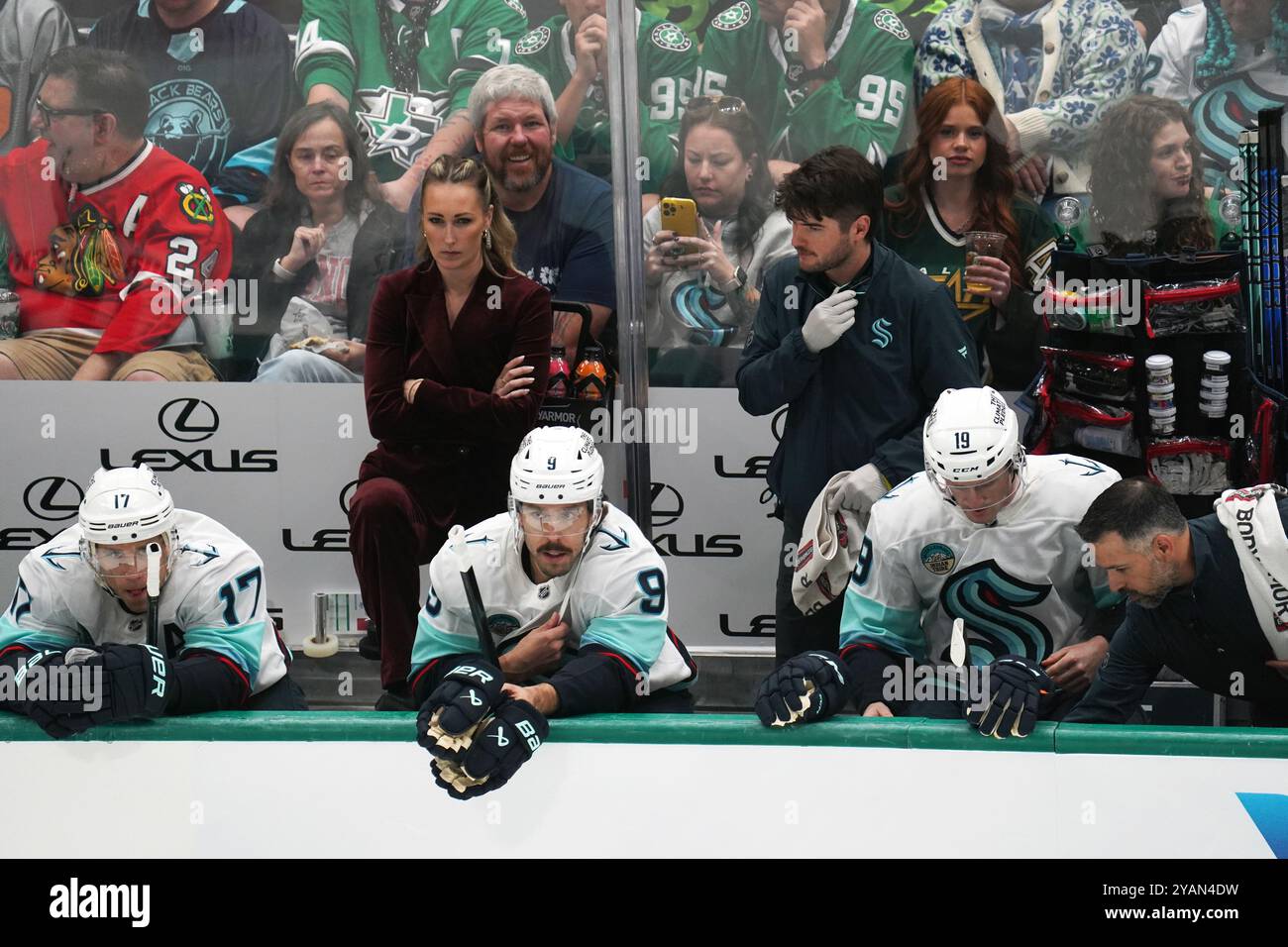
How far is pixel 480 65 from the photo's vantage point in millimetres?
5309

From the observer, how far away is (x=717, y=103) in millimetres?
5297

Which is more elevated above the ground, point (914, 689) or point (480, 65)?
point (480, 65)

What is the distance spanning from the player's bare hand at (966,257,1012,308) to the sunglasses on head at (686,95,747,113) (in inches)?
36.2

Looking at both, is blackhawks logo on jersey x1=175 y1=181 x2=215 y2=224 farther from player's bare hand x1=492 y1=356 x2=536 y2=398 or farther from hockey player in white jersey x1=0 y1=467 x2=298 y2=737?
hockey player in white jersey x1=0 y1=467 x2=298 y2=737

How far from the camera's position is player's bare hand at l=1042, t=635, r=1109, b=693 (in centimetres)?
408

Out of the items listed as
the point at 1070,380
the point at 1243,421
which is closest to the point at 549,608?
the point at 1070,380

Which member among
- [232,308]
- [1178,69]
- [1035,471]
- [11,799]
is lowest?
[11,799]

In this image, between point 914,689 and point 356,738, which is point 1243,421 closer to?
point 914,689

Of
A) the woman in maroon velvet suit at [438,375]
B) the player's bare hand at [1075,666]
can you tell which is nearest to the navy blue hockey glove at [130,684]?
the woman in maroon velvet suit at [438,375]

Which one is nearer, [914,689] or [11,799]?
[11,799]

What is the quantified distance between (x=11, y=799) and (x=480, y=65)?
2807 millimetres

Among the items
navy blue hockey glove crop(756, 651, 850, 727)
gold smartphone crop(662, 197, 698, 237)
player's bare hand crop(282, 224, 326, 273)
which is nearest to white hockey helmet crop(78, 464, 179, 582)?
player's bare hand crop(282, 224, 326, 273)

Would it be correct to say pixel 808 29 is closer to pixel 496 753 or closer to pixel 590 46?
pixel 590 46

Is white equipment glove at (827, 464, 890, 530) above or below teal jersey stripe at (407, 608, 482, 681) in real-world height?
above
